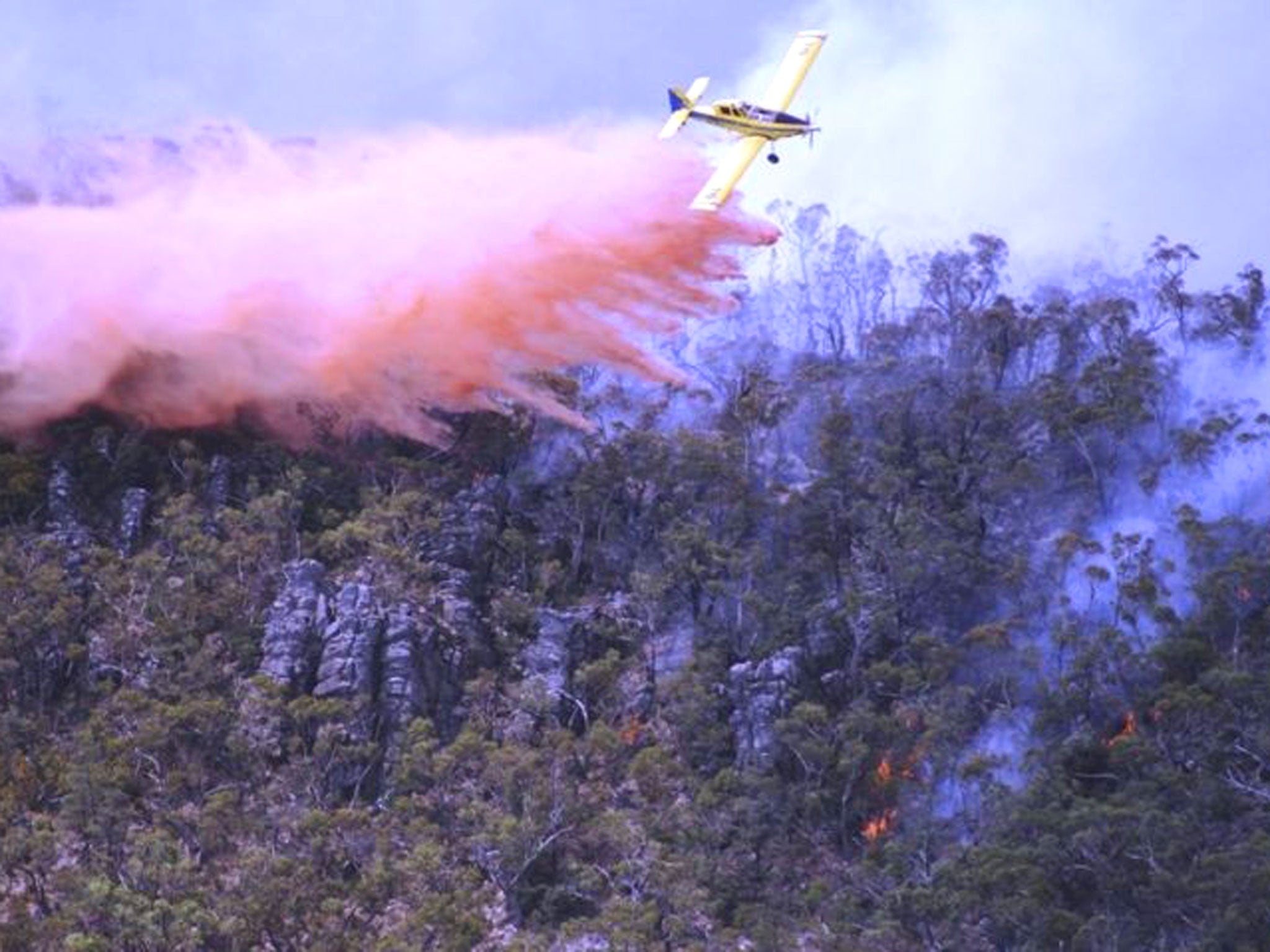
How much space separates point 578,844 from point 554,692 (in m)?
5.04

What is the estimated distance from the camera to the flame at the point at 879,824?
48625mm

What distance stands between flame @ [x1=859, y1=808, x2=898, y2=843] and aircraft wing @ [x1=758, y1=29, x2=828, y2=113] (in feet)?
51.6

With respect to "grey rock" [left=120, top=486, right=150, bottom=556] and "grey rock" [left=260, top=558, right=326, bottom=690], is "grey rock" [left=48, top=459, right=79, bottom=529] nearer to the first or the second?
"grey rock" [left=120, top=486, right=150, bottom=556]

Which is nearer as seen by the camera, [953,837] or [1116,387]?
[953,837]

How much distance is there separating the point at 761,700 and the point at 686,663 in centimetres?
269

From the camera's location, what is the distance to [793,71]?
179ft

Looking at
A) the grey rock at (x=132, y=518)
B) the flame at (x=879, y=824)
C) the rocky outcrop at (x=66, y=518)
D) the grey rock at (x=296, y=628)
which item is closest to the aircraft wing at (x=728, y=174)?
the grey rock at (x=296, y=628)

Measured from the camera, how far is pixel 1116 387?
2371 inches

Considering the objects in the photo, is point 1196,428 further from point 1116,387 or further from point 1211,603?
point 1211,603

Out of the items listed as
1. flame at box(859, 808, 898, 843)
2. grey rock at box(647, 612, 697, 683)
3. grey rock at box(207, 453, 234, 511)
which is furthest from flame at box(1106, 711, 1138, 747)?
grey rock at box(207, 453, 234, 511)

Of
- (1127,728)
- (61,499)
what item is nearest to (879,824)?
(1127,728)

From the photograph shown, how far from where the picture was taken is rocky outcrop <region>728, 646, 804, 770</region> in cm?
4991

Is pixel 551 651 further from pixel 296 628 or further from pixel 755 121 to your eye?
pixel 755 121

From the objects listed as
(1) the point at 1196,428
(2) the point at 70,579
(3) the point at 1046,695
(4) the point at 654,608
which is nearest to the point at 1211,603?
(3) the point at 1046,695
